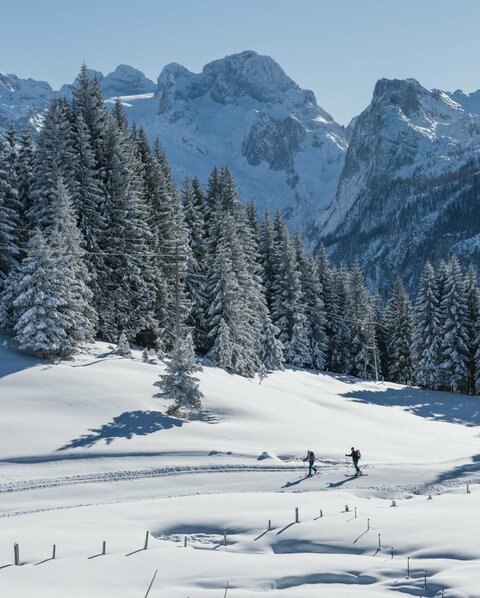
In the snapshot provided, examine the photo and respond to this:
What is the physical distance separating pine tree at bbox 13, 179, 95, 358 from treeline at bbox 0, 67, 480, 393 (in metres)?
0.08

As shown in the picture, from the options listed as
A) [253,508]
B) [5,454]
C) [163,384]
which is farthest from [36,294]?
[253,508]

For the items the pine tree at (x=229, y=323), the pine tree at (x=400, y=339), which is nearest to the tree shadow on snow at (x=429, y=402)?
the pine tree at (x=229, y=323)

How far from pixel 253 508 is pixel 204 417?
11566 mm

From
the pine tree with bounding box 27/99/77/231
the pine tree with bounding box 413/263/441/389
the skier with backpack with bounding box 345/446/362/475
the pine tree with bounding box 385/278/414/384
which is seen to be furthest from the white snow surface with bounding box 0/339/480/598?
the pine tree with bounding box 385/278/414/384

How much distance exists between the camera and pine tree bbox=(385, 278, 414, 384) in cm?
7469

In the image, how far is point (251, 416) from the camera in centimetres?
3572

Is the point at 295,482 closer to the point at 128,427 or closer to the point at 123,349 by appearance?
the point at 128,427

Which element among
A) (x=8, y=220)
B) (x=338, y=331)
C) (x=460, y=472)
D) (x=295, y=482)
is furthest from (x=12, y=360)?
(x=338, y=331)

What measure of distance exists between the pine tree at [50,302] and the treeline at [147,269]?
0.08 meters

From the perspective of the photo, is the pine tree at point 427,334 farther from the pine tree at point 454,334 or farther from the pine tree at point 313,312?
the pine tree at point 313,312

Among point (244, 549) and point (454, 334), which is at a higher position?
point (454, 334)

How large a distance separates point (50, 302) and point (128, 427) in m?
8.78

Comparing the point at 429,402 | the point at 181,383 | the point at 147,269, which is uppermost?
the point at 147,269

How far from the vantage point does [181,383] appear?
3281 centimetres
